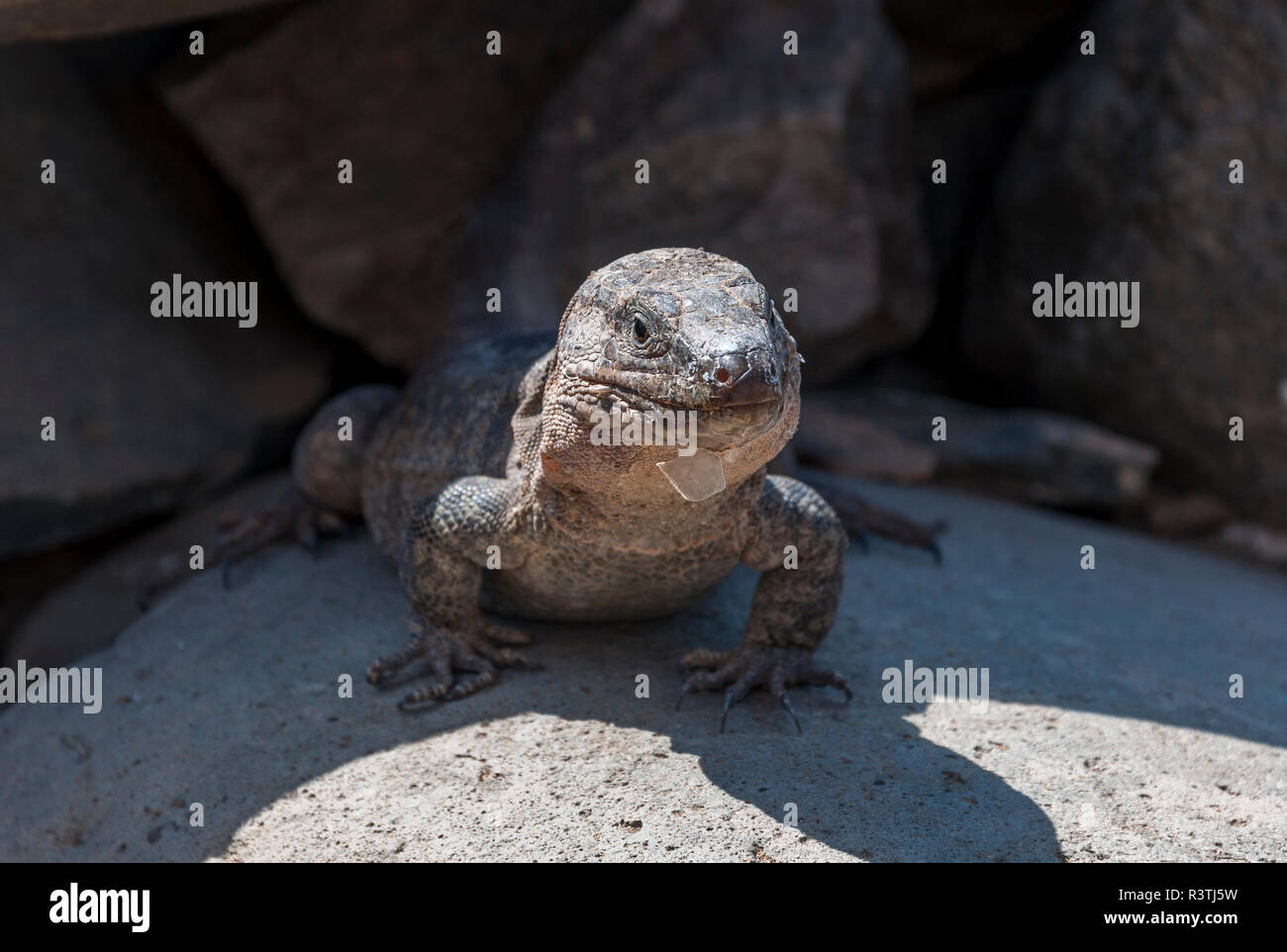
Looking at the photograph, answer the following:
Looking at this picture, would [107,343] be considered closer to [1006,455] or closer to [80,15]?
[80,15]

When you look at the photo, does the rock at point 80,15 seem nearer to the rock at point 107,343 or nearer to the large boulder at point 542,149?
the large boulder at point 542,149

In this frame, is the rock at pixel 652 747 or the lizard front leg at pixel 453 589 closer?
the rock at pixel 652 747

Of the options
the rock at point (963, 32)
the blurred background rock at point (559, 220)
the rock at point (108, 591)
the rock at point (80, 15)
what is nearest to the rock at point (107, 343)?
the blurred background rock at point (559, 220)

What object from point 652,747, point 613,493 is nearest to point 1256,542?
point 652,747

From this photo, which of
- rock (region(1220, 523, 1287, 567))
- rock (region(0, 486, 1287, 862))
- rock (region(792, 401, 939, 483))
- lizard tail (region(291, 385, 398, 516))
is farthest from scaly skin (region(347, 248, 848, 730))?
rock (region(1220, 523, 1287, 567))

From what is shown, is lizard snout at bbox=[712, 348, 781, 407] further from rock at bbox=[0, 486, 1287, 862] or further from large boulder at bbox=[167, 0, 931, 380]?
large boulder at bbox=[167, 0, 931, 380]

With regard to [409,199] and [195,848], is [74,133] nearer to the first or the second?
[409,199]
